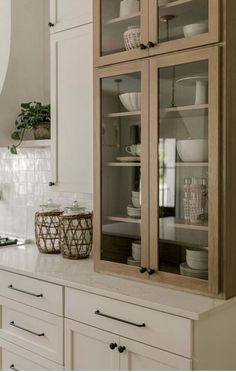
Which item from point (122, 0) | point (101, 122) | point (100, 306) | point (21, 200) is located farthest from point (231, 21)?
point (21, 200)

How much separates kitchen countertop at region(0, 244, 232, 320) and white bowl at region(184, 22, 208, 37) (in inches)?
41.9

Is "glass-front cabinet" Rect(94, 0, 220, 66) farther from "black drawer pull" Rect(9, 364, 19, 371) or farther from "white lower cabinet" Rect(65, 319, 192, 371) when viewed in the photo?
"black drawer pull" Rect(9, 364, 19, 371)

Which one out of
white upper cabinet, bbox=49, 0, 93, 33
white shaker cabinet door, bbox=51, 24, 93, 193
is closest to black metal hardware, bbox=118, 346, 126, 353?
white shaker cabinet door, bbox=51, 24, 93, 193

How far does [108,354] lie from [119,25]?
149cm

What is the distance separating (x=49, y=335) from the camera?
2.17 meters

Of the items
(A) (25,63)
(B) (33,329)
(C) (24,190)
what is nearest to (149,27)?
(A) (25,63)

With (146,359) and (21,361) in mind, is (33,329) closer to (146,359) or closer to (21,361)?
(21,361)

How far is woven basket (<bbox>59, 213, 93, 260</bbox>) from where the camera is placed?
2.52 metres

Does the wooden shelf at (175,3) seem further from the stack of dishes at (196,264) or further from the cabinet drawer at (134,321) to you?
the cabinet drawer at (134,321)

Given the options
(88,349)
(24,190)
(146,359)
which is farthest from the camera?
(24,190)

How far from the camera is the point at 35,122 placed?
2.87 meters

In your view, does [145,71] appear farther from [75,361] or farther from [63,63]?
[75,361]

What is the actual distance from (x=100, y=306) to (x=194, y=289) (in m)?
0.42

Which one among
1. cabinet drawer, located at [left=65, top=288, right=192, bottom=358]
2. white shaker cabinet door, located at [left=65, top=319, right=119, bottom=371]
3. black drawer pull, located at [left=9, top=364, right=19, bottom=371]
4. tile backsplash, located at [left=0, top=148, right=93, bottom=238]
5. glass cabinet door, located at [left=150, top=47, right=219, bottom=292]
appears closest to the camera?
cabinet drawer, located at [left=65, top=288, right=192, bottom=358]
